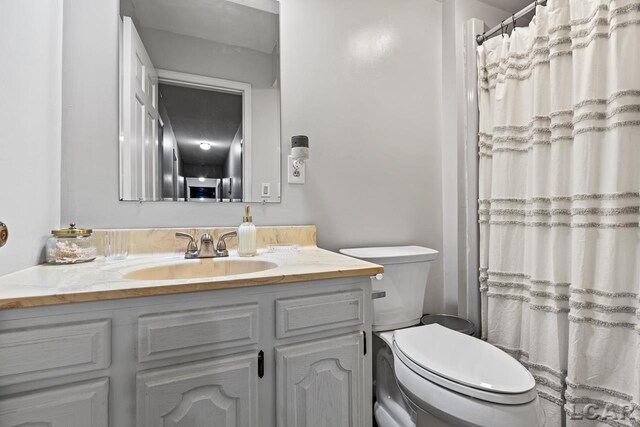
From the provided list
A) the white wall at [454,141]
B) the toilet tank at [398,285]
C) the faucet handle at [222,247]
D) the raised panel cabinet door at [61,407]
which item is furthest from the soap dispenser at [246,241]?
the white wall at [454,141]


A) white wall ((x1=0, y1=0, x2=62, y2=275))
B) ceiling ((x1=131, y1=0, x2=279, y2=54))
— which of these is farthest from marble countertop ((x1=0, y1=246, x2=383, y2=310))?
ceiling ((x1=131, y1=0, x2=279, y2=54))

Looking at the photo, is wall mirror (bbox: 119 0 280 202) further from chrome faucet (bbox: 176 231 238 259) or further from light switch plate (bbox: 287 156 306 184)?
chrome faucet (bbox: 176 231 238 259)

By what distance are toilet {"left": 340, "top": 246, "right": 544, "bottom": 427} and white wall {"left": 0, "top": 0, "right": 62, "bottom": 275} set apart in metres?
1.13

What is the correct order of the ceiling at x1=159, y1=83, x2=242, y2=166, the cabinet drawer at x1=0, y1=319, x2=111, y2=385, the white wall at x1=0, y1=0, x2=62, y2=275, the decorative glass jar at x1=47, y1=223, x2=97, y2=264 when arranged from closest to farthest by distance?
the cabinet drawer at x1=0, y1=319, x2=111, y2=385 < the white wall at x1=0, y1=0, x2=62, y2=275 < the decorative glass jar at x1=47, y1=223, x2=97, y2=264 < the ceiling at x1=159, y1=83, x2=242, y2=166

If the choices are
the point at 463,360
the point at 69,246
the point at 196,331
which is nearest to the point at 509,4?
the point at 463,360

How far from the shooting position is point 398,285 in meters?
1.30

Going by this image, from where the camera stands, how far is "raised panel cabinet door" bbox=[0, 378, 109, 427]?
1.87 ft

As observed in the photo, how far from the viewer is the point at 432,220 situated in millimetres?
1716

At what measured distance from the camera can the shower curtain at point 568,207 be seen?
102 centimetres

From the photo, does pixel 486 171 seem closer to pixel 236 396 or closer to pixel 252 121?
pixel 252 121

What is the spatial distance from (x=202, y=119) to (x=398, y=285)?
45.2 inches

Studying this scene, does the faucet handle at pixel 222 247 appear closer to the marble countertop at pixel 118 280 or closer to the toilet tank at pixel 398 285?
the marble countertop at pixel 118 280

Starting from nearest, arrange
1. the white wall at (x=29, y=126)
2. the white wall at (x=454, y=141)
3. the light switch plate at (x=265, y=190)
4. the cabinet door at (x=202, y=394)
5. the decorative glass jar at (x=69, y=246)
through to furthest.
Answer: the cabinet door at (x=202, y=394) < the white wall at (x=29, y=126) < the decorative glass jar at (x=69, y=246) < the light switch plate at (x=265, y=190) < the white wall at (x=454, y=141)

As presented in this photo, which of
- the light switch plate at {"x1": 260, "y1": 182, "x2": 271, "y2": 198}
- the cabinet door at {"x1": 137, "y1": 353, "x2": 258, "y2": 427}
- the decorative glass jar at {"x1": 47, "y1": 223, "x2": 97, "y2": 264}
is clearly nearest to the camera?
the cabinet door at {"x1": 137, "y1": 353, "x2": 258, "y2": 427}
